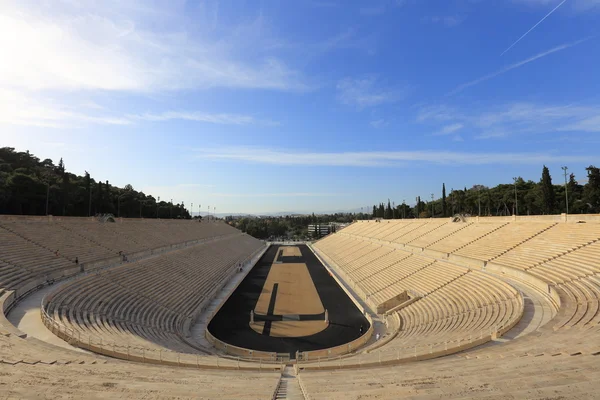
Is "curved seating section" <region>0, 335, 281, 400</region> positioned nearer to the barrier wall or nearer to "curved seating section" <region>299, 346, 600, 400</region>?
"curved seating section" <region>299, 346, 600, 400</region>

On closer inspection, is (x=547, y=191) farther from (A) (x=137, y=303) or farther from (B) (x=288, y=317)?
(A) (x=137, y=303)

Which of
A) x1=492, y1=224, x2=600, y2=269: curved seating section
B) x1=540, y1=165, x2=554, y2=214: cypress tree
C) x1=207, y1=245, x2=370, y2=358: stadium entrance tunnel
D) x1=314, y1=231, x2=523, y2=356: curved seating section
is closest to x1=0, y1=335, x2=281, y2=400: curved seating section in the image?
x1=314, y1=231, x2=523, y2=356: curved seating section

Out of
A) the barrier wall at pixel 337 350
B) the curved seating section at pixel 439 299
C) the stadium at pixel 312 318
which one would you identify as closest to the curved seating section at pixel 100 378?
the stadium at pixel 312 318

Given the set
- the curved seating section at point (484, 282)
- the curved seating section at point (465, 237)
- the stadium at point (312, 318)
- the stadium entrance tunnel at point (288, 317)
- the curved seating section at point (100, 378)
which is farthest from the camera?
the curved seating section at point (465, 237)

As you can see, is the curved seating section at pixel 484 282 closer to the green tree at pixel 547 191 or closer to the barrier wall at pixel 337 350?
the barrier wall at pixel 337 350

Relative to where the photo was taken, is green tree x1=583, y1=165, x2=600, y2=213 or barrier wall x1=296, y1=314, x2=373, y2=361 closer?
barrier wall x1=296, y1=314, x2=373, y2=361

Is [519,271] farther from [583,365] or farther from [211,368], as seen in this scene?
[211,368]
